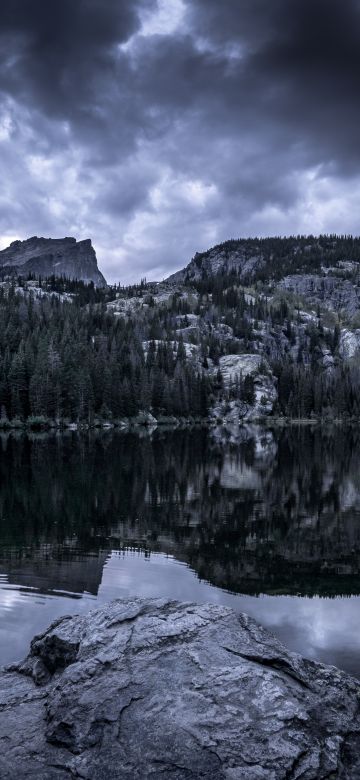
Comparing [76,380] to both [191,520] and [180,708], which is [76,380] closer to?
[191,520]

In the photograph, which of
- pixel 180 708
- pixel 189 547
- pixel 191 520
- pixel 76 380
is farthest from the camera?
pixel 76 380

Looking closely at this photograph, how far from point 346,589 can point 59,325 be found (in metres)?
173

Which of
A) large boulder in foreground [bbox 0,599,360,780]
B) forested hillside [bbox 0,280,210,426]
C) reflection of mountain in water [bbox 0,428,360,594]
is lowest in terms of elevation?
reflection of mountain in water [bbox 0,428,360,594]

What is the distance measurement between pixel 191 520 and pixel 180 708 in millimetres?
21112

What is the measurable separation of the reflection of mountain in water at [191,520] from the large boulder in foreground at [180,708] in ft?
28.2

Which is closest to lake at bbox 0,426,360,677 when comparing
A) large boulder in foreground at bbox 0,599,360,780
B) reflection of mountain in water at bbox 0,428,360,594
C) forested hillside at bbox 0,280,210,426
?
reflection of mountain in water at bbox 0,428,360,594

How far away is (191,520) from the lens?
27.7 m

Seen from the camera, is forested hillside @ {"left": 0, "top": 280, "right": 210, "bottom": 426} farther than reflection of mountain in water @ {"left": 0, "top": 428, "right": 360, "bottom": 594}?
Yes

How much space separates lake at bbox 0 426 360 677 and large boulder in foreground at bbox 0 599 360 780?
13.2ft

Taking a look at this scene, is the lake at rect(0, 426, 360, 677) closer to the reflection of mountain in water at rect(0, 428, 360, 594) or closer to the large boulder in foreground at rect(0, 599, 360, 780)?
the reflection of mountain in water at rect(0, 428, 360, 594)

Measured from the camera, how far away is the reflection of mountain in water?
18844 mm

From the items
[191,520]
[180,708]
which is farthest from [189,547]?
[180,708]

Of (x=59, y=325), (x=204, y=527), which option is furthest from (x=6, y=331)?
(x=204, y=527)

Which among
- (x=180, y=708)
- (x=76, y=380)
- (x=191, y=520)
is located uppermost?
(x=76, y=380)
